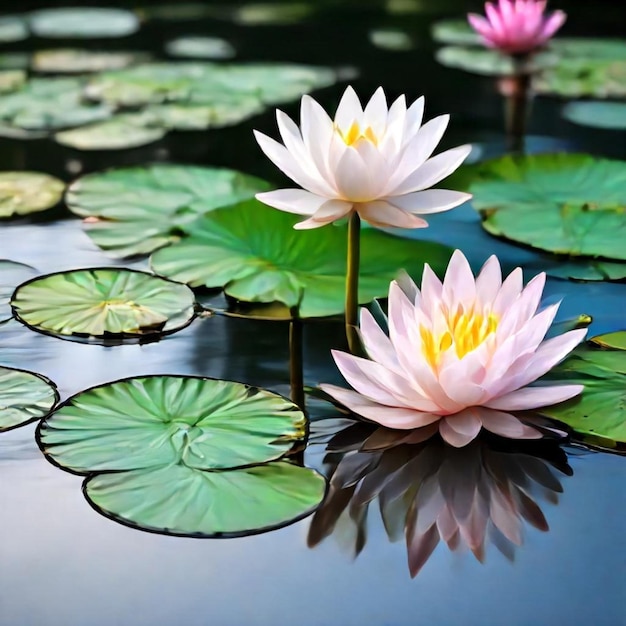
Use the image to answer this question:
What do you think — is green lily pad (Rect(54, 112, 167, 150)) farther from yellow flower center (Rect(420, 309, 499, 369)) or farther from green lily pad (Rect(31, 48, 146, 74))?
yellow flower center (Rect(420, 309, 499, 369))

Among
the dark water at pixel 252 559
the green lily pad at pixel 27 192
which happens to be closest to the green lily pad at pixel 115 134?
the green lily pad at pixel 27 192

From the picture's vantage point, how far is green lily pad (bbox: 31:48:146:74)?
2658 millimetres

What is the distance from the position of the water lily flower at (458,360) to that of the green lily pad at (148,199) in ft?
1.87

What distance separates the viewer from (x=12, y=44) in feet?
9.60

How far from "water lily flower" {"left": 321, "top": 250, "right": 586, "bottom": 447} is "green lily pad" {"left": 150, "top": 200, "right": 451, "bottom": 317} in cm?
26

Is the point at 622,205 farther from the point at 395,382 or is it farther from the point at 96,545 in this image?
the point at 96,545

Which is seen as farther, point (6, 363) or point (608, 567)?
point (6, 363)

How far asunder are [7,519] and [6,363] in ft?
1.01

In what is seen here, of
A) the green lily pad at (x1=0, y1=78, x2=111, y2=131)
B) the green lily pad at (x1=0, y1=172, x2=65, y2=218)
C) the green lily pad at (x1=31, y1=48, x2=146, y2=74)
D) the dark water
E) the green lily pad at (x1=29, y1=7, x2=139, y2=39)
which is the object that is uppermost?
the green lily pad at (x1=29, y1=7, x2=139, y2=39)

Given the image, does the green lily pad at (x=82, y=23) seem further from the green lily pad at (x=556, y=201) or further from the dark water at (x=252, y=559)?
the dark water at (x=252, y=559)

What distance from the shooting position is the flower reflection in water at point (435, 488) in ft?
3.09

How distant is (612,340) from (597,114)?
1.17m

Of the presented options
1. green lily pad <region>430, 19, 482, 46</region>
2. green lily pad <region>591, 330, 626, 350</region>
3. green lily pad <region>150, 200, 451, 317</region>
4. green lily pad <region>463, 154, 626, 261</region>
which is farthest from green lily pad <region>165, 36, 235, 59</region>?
green lily pad <region>591, 330, 626, 350</region>

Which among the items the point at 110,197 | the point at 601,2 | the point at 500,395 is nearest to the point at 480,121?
the point at 110,197
